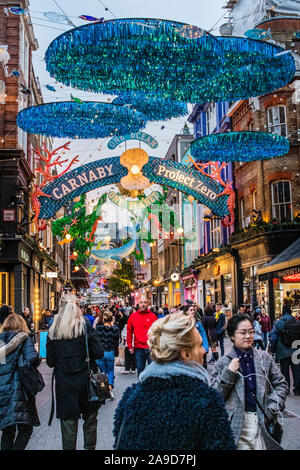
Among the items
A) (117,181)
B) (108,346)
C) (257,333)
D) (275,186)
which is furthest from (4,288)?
(108,346)

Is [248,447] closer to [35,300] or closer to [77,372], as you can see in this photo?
[77,372]

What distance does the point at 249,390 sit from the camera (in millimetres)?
4289

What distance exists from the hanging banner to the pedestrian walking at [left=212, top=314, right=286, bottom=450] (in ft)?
46.4

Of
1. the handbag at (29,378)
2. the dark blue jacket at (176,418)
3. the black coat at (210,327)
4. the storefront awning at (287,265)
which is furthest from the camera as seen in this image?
the storefront awning at (287,265)

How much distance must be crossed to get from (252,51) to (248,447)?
780 centimetres

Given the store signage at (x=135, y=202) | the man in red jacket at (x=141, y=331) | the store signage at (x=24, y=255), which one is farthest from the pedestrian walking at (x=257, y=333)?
the store signage at (x=24, y=255)

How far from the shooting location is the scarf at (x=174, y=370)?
8.65 ft

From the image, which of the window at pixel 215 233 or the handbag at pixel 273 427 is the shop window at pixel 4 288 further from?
the handbag at pixel 273 427

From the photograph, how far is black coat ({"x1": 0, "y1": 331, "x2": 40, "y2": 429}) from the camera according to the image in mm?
5613

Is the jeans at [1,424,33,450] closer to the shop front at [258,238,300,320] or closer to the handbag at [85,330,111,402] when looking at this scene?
the handbag at [85,330,111,402]

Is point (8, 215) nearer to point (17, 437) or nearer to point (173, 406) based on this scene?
point (17, 437)

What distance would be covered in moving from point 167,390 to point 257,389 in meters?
1.95

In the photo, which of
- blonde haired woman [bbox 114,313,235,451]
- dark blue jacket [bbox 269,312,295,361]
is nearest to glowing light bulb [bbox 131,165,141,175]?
dark blue jacket [bbox 269,312,295,361]
